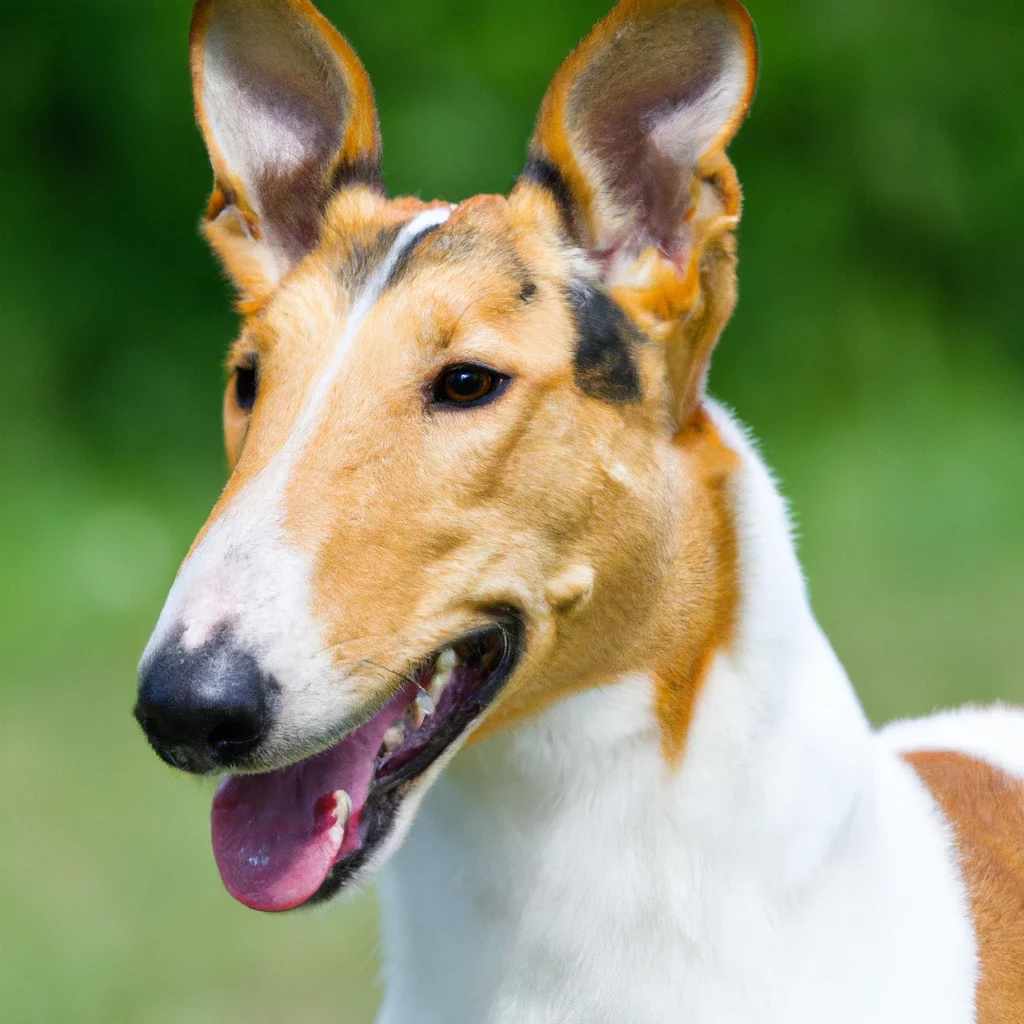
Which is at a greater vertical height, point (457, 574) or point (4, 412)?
point (457, 574)

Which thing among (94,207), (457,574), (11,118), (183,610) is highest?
(183,610)

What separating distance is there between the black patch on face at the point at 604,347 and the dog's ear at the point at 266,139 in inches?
25.2

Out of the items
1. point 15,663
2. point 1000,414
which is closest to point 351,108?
point 15,663

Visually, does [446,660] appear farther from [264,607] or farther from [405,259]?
[405,259]

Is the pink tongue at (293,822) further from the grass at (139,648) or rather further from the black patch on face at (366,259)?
the grass at (139,648)

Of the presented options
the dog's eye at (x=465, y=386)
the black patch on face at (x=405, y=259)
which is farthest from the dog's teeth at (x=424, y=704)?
the black patch on face at (x=405, y=259)

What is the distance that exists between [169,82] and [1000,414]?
229 inches

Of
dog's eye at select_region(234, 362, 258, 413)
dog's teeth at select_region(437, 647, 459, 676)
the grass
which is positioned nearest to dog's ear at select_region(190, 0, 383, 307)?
dog's eye at select_region(234, 362, 258, 413)

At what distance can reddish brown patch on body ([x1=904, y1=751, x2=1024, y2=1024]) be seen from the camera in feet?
10.1

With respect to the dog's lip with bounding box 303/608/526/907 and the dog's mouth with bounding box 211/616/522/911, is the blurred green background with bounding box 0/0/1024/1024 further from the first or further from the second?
the dog's lip with bounding box 303/608/526/907

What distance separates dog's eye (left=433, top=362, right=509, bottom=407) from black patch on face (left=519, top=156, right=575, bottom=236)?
448mm

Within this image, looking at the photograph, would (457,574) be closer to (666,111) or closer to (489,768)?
(489,768)

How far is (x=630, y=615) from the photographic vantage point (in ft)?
9.53

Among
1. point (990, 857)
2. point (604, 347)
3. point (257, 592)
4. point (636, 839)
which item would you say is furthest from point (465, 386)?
point (990, 857)
